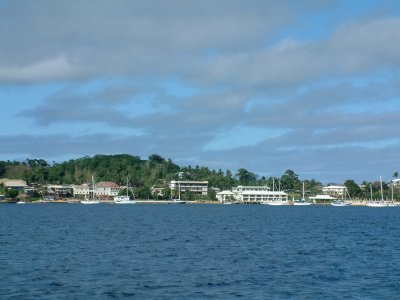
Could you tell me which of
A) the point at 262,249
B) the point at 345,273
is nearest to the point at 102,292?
the point at 345,273

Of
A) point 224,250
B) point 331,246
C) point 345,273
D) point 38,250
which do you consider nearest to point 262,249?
point 224,250

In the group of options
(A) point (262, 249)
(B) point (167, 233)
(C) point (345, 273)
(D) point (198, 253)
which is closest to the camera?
(C) point (345, 273)

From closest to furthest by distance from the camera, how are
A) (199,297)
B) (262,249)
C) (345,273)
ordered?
(199,297) → (345,273) → (262,249)

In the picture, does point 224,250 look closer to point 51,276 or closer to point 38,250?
point 38,250

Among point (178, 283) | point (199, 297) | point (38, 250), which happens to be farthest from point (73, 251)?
point (199, 297)

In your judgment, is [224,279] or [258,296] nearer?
[258,296]

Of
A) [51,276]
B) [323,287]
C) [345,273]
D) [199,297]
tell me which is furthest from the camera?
[345,273]

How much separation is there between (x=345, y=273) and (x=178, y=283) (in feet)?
40.0

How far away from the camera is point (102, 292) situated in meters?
35.1

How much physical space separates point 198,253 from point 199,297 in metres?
20.7

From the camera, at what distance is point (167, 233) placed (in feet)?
263

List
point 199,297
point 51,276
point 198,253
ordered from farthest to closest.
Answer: point 198,253, point 51,276, point 199,297

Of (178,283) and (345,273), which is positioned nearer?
(178,283)

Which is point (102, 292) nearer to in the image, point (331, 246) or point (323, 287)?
point (323, 287)
